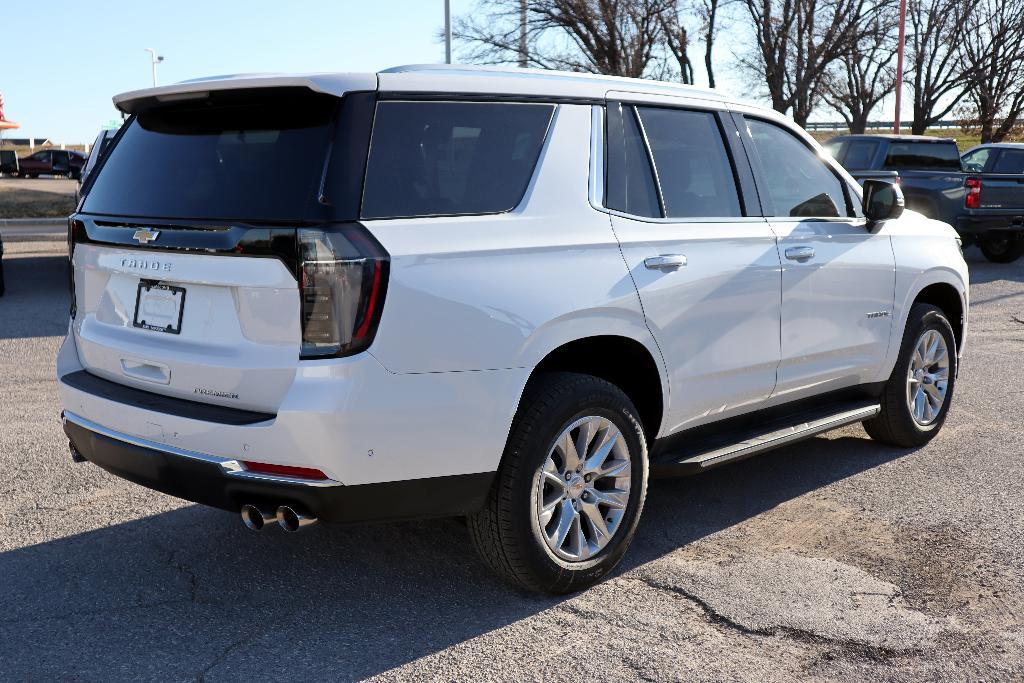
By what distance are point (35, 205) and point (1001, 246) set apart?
21.4m

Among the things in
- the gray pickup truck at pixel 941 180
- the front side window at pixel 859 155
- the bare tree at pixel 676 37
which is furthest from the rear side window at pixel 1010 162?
the bare tree at pixel 676 37

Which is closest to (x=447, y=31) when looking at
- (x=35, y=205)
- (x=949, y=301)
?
(x=35, y=205)

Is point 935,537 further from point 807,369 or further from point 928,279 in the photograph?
point 928,279

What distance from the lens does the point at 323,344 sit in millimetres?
3275

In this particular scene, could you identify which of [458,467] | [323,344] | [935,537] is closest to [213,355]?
[323,344]

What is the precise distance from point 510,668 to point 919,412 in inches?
138

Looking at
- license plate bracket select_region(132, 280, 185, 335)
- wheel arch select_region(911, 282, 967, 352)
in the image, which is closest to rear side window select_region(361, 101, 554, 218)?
license plate bracket select_region(132, 280, 185, 335)

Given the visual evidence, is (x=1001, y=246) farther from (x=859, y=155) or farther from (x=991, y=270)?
(x=859, y=155)

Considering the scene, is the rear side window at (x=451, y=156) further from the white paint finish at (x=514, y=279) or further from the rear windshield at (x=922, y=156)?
the rear windshield at (x=922, y=156)

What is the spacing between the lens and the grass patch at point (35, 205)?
23.8 m

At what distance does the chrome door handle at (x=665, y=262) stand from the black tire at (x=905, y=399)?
2.07 meters

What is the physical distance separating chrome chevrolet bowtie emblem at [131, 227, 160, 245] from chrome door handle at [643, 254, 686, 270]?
1774 mm

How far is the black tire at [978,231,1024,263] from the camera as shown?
1722cm

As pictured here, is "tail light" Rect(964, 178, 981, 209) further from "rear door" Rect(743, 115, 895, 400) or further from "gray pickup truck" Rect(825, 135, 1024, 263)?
"rear door" Rect(743, 115, 895, 400)
